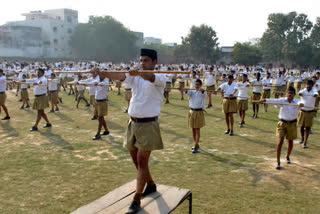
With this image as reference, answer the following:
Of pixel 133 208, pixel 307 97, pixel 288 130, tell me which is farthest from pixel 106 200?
pixel 307 97

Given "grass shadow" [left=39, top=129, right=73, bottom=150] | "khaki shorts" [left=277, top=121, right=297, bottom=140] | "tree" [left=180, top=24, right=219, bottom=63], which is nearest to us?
"khaki shorts" [left=277, top=121, right=297, bottom=140]

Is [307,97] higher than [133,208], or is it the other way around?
[307,97]

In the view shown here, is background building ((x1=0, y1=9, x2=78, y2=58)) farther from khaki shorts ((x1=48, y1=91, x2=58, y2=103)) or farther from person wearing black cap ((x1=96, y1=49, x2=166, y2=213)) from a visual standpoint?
person wearing black cap ((x1=96, y1=49, x2=166, y2=213))

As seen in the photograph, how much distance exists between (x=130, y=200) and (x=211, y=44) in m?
60.7

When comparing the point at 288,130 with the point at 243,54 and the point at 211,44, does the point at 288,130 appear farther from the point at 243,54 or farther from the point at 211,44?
the point at 211,44

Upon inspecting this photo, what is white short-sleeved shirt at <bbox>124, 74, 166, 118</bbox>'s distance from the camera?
3.84 meters

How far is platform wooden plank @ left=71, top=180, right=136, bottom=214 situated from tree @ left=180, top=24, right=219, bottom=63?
196ft

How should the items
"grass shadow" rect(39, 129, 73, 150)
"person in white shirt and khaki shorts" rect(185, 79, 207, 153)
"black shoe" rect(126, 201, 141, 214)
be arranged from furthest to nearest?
"grass shadow" rect(39, 129, 73, 150)
"person in white shirt and khaki shorts" rect(185, 79, 207, 153)
"black shoe" rect(126, 201, 141, 214)

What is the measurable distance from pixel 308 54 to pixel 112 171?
5916 cm

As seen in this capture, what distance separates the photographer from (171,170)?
253 inches

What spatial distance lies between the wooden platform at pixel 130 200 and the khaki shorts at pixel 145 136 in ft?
2.31

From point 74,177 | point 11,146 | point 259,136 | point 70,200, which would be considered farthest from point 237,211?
point 11,146

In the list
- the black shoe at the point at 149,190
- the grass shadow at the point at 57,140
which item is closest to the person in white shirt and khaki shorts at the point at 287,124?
the black shoe at the point at 149,190

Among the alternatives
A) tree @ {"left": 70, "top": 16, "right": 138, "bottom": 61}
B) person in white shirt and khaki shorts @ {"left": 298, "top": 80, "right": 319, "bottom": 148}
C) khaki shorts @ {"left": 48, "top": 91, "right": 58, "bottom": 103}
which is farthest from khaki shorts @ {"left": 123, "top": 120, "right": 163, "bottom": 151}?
tree @ {"left": 70, "top": 16, "right": 138, "bottom": 61}
